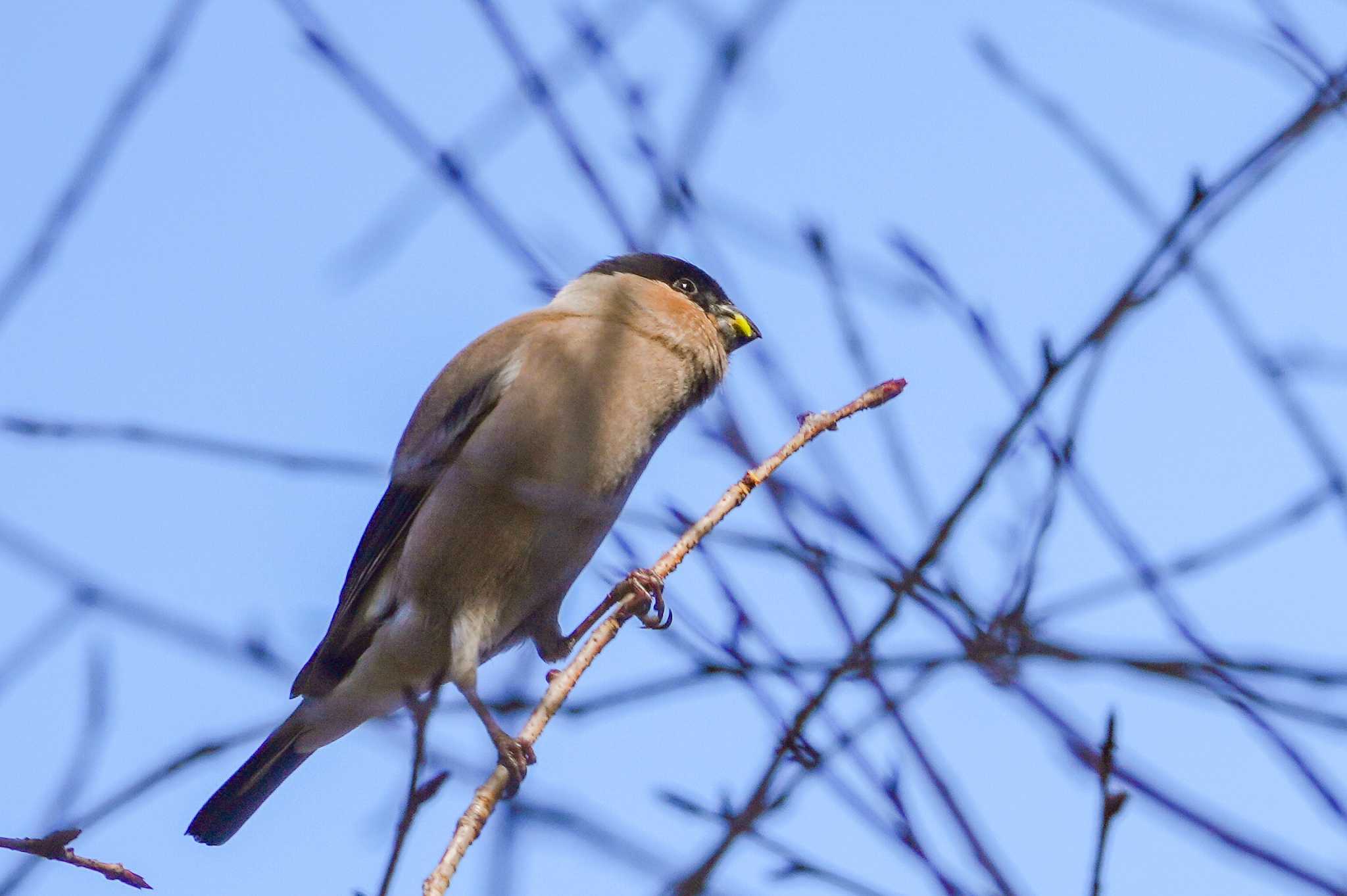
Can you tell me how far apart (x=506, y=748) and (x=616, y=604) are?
1.89 ft

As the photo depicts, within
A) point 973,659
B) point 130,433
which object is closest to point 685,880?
point 973,659

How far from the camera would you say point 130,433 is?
214cm

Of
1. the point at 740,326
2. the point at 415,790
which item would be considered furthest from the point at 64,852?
the point at 740,326

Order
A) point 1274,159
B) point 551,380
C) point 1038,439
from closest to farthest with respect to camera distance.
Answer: point 1274,159 < point 1038,439 < point 551,380

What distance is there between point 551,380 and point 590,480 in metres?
0.43

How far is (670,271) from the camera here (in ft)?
18.1

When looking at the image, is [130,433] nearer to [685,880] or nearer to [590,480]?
[685,880]

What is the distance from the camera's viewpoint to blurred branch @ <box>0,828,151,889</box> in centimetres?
200

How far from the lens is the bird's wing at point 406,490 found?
452 cm

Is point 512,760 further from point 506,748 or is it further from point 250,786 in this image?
point 250,786

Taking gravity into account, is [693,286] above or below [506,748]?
above

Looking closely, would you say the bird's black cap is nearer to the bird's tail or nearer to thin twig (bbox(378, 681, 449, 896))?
the bird's tail

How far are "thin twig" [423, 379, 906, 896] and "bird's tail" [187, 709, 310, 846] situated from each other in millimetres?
1954

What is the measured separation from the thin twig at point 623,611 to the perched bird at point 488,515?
123 cm
